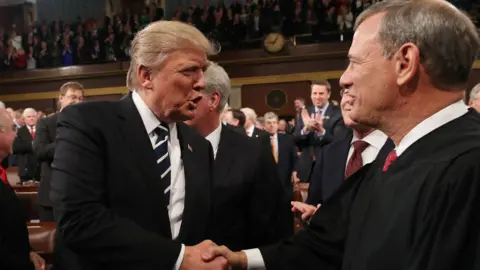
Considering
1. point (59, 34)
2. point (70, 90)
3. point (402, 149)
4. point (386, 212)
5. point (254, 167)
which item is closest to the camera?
point (386, 212)

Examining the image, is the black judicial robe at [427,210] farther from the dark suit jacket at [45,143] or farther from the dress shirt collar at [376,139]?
the dark suit jacket at [45,143]

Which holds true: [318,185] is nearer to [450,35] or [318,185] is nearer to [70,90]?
[450,35]

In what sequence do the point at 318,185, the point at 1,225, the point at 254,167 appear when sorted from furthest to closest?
1. the point at 318,185
2. the point at 254,167
3. the point at 1,225

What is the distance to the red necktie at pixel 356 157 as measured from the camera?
3.00 metres

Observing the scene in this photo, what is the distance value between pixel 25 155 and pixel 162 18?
439 inches

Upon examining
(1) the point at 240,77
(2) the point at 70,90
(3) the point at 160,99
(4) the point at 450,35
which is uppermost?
(4) the point at 450,35

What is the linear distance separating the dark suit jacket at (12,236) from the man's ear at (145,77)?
0.89 meters

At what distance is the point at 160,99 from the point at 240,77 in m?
13.6

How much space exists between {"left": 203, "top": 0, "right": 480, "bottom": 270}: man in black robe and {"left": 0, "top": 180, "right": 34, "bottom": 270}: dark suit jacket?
5.30 ft

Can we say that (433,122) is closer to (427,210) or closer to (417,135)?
(417,135)

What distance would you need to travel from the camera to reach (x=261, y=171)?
2.77 meters

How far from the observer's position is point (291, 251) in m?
2.01

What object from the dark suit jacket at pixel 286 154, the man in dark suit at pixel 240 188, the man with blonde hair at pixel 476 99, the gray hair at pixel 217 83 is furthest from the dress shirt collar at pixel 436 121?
the dark suit jacket at pixel 286 154

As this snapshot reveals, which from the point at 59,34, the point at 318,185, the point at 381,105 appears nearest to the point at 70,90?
the point at 318,185
